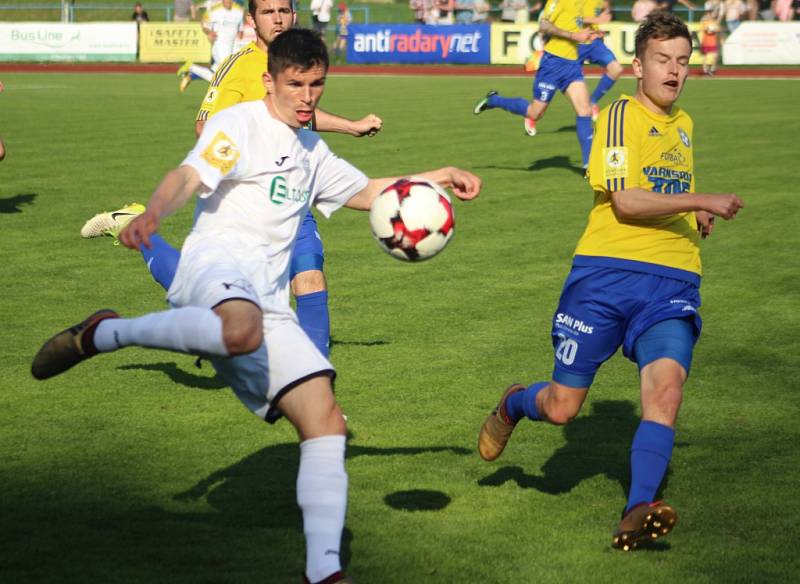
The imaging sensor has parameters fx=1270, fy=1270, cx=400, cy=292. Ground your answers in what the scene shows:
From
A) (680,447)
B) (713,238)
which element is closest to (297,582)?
(680,447)

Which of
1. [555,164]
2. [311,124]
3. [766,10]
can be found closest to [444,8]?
[766,10]

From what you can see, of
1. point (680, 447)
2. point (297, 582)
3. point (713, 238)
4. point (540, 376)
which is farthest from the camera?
point (713, 238)

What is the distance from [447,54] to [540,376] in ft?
116

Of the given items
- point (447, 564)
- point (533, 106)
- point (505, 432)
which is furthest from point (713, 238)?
point (447, 564)

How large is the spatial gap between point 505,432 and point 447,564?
1.13m

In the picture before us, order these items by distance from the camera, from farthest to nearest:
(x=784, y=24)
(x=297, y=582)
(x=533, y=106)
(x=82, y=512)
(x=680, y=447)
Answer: (x=784, y=24) < (x=533, y=106) < (x=680, y=447) < (x=82, y=512) < (x=297, y=582)

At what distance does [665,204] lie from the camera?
509 cm

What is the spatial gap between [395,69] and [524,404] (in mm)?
35630

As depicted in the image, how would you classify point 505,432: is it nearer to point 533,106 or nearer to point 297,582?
point 297,582

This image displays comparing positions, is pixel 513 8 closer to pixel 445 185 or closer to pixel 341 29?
pixel 341 29

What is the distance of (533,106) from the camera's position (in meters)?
16.9

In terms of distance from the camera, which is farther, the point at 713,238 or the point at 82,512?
the point at 713,238

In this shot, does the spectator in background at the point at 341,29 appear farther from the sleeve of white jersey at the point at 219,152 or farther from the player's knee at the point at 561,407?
the sleeve of white jersey at the point at 219,152

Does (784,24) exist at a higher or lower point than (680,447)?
higher
